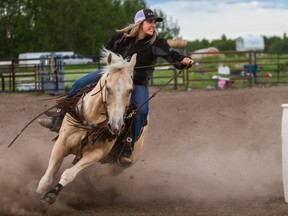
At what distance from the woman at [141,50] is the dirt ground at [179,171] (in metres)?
0.84

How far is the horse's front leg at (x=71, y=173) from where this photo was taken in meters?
5.73

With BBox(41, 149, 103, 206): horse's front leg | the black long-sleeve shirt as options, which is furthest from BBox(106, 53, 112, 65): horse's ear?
BBox(41, 149, 103, 206): horse's front leg

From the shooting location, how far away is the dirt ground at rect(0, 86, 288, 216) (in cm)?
646

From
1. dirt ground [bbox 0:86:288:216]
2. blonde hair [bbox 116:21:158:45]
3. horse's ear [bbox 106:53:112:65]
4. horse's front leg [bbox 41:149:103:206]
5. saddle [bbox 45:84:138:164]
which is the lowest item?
dirt ground [bbox 0:86:288:216]

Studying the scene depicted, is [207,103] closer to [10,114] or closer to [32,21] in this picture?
[10,114]

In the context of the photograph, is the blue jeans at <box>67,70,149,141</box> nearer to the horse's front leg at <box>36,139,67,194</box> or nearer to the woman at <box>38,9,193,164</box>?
the woman at <box>38,9,193,164</box>

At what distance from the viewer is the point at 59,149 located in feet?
19.7

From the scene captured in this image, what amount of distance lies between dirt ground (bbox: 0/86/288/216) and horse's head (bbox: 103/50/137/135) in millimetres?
1262

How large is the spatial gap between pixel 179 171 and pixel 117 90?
330 cm

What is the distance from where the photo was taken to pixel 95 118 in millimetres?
5895

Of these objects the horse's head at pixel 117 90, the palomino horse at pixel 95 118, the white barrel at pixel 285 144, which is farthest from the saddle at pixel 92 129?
the white barrel at pixel 285 144

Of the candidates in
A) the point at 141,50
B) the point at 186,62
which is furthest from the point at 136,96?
the point at 186,62

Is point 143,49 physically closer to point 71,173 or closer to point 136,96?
point 136,96

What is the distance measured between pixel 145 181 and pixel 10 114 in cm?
639
